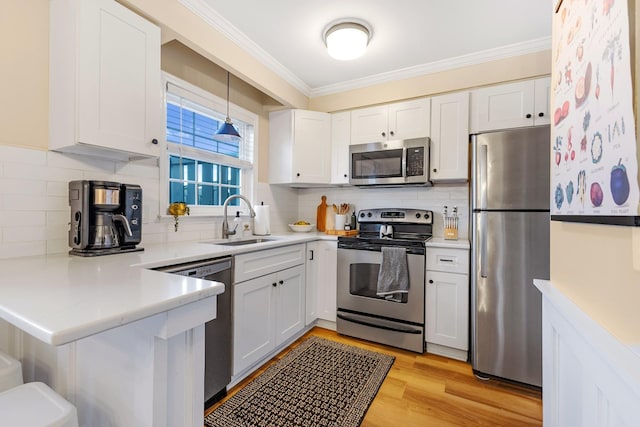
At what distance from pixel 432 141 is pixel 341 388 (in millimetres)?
2119

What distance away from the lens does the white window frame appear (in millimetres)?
2088

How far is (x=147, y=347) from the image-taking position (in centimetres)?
82

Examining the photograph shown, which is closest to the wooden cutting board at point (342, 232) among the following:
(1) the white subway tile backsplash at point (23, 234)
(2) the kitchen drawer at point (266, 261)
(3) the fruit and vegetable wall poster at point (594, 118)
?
(2) the kitchen drawer at point (266, 261)

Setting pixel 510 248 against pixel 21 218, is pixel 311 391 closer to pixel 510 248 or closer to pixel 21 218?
pixel 510 248

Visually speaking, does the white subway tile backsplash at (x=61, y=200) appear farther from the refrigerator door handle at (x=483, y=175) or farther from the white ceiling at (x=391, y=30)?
the white ceiling at (x=391, y=30)

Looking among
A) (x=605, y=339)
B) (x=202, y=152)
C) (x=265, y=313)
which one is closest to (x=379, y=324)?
(x=265, y=313)

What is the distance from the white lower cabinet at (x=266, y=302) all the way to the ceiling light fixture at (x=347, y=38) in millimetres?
1581

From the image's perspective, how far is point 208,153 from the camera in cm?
248

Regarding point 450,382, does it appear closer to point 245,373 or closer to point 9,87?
point 245,373

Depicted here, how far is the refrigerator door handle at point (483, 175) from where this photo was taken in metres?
2.00

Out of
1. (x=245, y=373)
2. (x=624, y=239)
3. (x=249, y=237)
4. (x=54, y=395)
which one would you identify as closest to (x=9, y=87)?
(x=54, y=395)

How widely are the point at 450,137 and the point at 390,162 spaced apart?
1.80 feet

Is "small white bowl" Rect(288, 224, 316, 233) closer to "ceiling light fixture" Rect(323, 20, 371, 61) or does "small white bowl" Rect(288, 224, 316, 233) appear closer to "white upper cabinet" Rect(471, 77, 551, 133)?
"ceiling light fixture" Rect(323, 20, 371, 61)

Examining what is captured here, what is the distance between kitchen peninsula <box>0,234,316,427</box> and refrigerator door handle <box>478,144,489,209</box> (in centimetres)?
184
